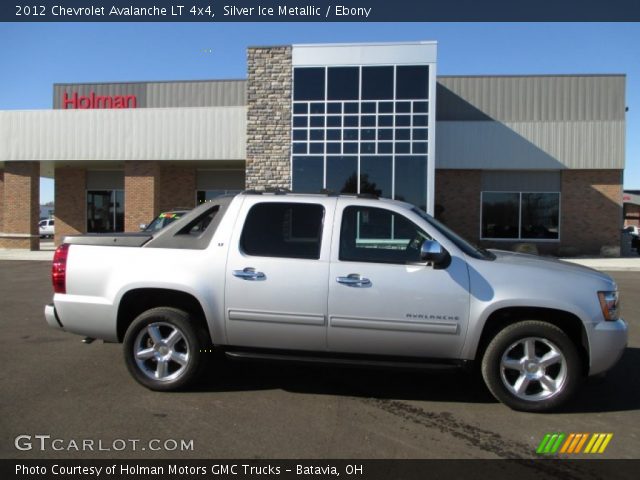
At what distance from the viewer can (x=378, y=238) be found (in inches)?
197

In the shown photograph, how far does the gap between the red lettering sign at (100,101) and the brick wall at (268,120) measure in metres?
9.74

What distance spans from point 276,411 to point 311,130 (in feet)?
55.0

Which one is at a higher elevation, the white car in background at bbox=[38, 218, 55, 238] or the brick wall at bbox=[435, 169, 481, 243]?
the brick wall at bbox=[435, 169, 481, 243]

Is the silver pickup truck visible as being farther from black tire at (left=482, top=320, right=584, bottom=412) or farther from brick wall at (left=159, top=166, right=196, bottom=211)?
brick wall at (left=159, top=166, right=196, bottom=211)

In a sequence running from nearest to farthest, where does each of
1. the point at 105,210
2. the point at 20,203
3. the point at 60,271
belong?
the point at 60,271 < the point at 20,203 < the point at 105,210

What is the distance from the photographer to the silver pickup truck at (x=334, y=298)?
4.52 m

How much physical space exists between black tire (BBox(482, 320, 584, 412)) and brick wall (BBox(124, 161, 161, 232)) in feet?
67.1

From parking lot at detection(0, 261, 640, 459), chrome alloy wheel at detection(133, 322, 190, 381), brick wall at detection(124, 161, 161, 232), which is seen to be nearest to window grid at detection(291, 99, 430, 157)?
brick wall at detection(124, 161, 161, 232)

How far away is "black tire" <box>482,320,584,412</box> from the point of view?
450cm

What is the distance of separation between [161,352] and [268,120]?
54.5ft

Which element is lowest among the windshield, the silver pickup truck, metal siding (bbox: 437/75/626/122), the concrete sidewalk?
the concrete sidewalk

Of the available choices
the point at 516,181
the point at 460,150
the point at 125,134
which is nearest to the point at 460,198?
the point at 460,150

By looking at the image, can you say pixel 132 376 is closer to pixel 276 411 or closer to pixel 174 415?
pixel 174 415

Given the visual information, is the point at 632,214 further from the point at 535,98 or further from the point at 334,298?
the point at 334,298
